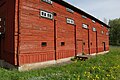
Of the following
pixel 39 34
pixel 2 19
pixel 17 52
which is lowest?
pixel 17 52

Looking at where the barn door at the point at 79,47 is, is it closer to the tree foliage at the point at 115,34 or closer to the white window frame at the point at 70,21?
the white window frame at the point at 70,21

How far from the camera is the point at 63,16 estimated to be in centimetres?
2388

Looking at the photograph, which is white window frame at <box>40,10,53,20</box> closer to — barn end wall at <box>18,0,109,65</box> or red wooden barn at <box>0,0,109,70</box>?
red wooden barn at <box>0,0,109,70</box>

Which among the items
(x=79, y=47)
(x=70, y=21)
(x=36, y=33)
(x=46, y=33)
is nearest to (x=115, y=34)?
(x=79, y=47)

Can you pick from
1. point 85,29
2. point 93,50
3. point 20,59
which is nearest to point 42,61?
point 20,59

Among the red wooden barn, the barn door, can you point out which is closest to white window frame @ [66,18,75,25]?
the red wooden barn

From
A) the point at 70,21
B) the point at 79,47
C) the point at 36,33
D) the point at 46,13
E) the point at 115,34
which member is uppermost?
the point at 46,13

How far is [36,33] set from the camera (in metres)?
18.0

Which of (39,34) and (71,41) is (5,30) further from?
(71,41)

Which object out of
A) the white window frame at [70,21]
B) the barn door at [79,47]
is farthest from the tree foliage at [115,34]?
the white window frame at [70,21]

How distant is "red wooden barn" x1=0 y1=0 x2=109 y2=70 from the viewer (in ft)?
52.6

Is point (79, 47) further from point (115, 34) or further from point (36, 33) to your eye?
point (115, 34)

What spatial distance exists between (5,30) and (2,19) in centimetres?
203

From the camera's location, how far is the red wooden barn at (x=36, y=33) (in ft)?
52.6
